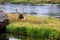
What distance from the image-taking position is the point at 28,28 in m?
26.1

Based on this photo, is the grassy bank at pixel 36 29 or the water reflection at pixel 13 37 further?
the water reflection at pixel 13 37

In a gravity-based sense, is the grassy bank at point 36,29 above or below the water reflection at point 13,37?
above

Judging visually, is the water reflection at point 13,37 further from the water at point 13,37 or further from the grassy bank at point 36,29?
the grassy bank at point 36,29

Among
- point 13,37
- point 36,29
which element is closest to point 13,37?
point 13,37

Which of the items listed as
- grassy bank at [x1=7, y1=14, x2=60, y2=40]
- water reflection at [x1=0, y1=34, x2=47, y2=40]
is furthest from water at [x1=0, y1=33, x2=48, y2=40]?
grassy bank at [x1=7, y1=14, x2=60, y2=40]

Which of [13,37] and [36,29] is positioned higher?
[36,29]

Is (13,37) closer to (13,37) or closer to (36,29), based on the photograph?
(13,37)

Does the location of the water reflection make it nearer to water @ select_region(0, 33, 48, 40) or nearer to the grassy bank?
water @ select_region(0, 33, 48, 40)

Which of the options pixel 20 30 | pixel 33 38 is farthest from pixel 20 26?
pixel 33 38

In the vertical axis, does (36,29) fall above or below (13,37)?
above

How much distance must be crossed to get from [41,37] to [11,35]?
342 cm

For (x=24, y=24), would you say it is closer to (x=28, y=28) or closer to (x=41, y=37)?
(x=28, y=28)

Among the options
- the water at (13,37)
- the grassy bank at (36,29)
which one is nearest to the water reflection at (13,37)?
the water at (13,37)

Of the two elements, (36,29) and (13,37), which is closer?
(36,29)
